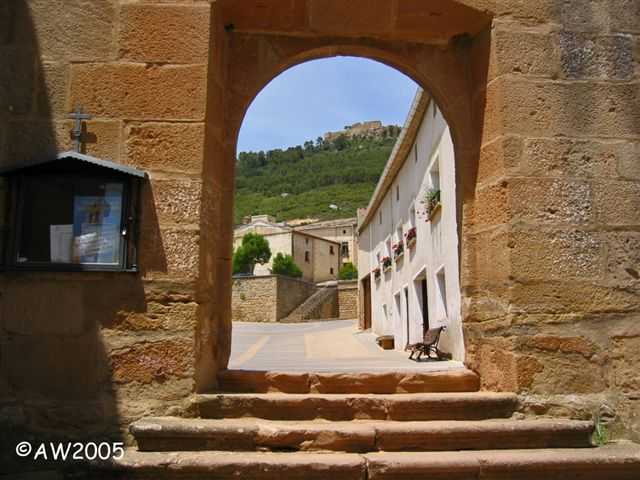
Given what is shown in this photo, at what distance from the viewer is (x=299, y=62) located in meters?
4.33

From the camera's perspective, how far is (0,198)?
3.47 m

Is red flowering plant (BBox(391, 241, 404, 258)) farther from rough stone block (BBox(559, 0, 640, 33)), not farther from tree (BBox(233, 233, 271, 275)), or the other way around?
tree (BBox(233, 233, 271, 275))

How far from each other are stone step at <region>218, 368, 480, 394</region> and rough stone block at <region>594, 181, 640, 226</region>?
4.25 ft

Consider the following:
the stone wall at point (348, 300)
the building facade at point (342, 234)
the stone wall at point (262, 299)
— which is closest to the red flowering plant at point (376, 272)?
the stone wall at point (262, 299)

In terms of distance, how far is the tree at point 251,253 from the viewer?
4909 cm

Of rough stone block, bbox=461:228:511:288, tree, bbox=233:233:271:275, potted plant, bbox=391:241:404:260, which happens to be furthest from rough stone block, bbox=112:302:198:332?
tree, bbox=233:233:271:275

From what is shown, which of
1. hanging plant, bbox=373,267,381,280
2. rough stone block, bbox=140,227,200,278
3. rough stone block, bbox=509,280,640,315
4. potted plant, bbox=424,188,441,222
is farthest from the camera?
hanging plant, bbox=373,267,381,280

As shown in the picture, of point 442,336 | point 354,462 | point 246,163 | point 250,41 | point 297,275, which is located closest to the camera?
point 354,462

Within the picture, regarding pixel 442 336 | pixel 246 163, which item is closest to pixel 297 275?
pixel 442 336

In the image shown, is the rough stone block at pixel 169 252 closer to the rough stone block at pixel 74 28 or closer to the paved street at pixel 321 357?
the rough stone block at pixel 74 28

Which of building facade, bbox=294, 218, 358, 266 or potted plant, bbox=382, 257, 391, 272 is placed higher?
building facade, bbox=294, 218, 358, 266

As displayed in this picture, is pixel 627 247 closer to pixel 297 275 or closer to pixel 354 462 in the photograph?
pixel 354 462

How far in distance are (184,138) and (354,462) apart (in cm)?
207

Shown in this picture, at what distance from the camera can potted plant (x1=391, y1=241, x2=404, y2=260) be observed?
15.3 metres
